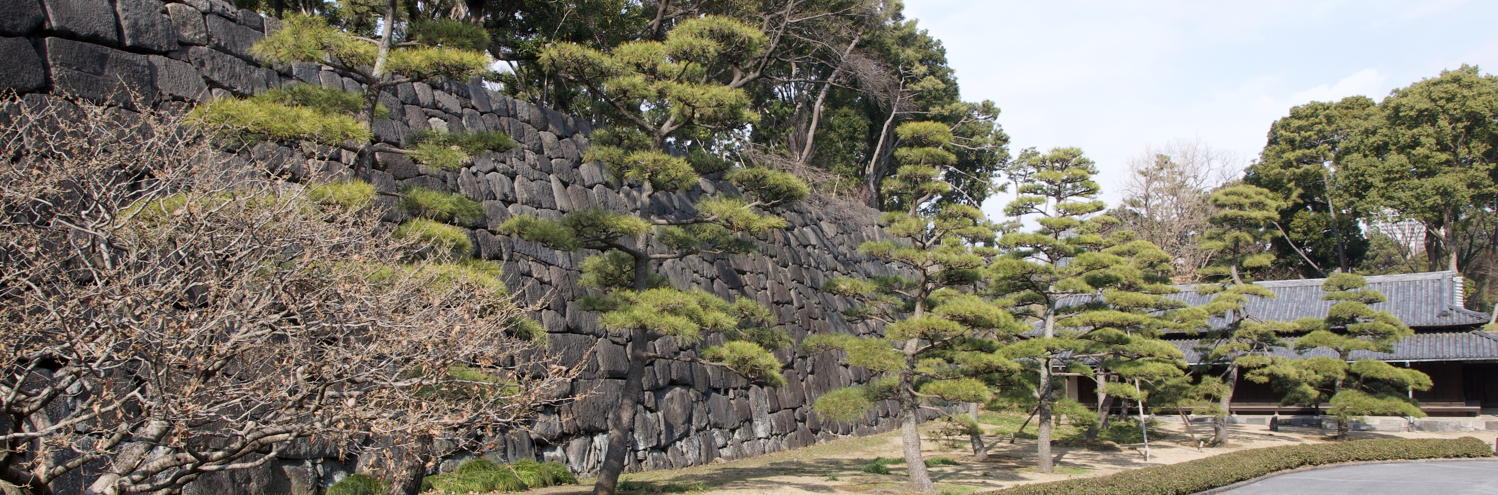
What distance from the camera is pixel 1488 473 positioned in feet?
44.8

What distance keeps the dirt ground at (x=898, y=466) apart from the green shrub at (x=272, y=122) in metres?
4.13

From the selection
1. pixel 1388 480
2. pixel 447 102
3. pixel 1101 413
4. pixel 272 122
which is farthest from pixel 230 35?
pixel 1101 413

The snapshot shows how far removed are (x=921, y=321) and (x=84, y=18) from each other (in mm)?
8455

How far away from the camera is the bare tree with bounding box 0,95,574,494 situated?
4.47 m

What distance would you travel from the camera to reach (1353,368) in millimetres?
19484

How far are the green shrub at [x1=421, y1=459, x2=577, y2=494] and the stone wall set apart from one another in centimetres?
37

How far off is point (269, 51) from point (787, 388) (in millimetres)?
10634

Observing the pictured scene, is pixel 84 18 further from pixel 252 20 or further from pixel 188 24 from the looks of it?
pixel 252 20

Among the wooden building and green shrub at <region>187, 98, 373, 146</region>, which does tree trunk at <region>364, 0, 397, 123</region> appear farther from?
the wooden building

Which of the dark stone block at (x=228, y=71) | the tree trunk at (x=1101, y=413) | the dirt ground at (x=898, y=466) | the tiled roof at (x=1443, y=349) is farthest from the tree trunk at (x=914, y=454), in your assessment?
the tiled roof at (x=1443, y=349)

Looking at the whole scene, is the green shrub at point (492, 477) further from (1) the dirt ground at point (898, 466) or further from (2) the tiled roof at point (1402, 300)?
(2) the tiled roof at point (1402, 300)

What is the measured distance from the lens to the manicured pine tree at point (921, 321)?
1099 centimetres

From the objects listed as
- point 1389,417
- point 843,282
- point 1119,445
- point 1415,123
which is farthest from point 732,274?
point 1415,123

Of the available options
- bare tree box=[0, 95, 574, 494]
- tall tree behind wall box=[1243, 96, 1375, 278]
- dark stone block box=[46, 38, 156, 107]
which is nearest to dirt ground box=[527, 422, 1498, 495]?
bare tree box=[0, 95, 574, 494]
